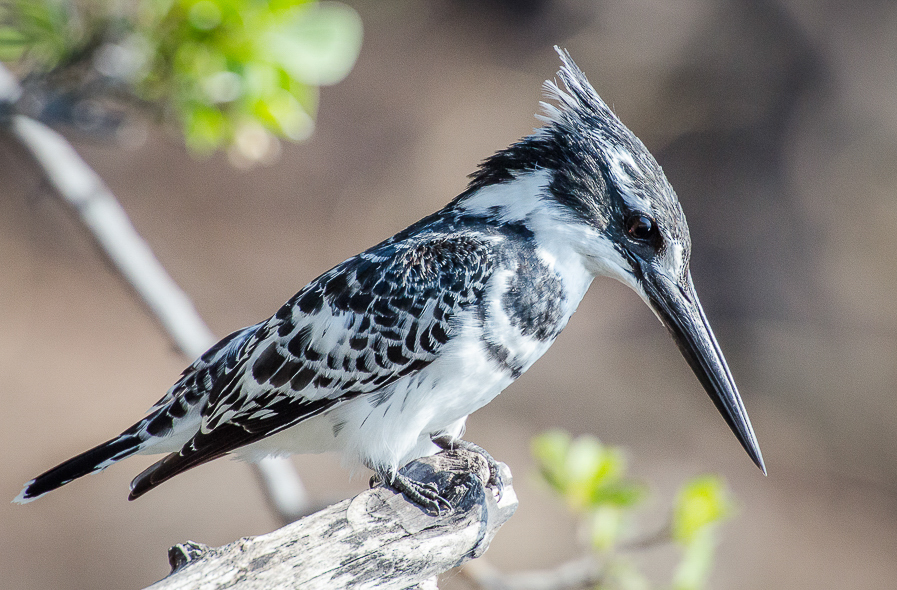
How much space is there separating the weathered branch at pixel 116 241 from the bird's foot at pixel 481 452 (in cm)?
39

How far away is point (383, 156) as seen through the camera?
194 inches

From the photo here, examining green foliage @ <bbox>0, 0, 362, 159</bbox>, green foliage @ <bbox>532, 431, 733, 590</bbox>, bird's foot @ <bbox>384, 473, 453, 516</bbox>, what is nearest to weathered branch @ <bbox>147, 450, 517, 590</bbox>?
bird's foot @ <bbox>384, 473, 453, 516</bbox>

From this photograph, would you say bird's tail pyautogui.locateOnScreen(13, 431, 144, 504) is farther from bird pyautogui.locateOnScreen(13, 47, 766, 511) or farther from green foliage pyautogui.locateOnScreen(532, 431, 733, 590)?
green foliage pyautogui.locateOnScreen(532, 431, 733, 590)

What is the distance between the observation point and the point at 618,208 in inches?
70.3

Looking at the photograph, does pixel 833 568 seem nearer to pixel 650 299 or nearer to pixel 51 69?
pixel 650 299

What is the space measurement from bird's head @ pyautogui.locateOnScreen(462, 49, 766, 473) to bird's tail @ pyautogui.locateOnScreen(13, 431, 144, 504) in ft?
3.37

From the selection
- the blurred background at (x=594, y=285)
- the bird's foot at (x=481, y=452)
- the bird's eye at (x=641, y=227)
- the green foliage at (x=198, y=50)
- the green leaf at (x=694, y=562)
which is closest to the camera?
the bird's eye at (x=641, y=227)

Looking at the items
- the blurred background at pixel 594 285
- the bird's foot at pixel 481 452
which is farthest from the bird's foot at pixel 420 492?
the blurred background at pixel 594 285

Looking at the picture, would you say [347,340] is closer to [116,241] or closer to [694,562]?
[116,241]

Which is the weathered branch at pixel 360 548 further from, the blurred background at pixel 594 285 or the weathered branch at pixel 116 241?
the blurred background at pixel 594 285

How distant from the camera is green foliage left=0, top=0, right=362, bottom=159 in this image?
1876mm

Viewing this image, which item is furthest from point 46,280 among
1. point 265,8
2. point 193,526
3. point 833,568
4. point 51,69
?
point 833,568

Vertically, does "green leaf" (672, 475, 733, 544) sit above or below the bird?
below

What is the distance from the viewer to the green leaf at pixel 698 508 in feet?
6.74
